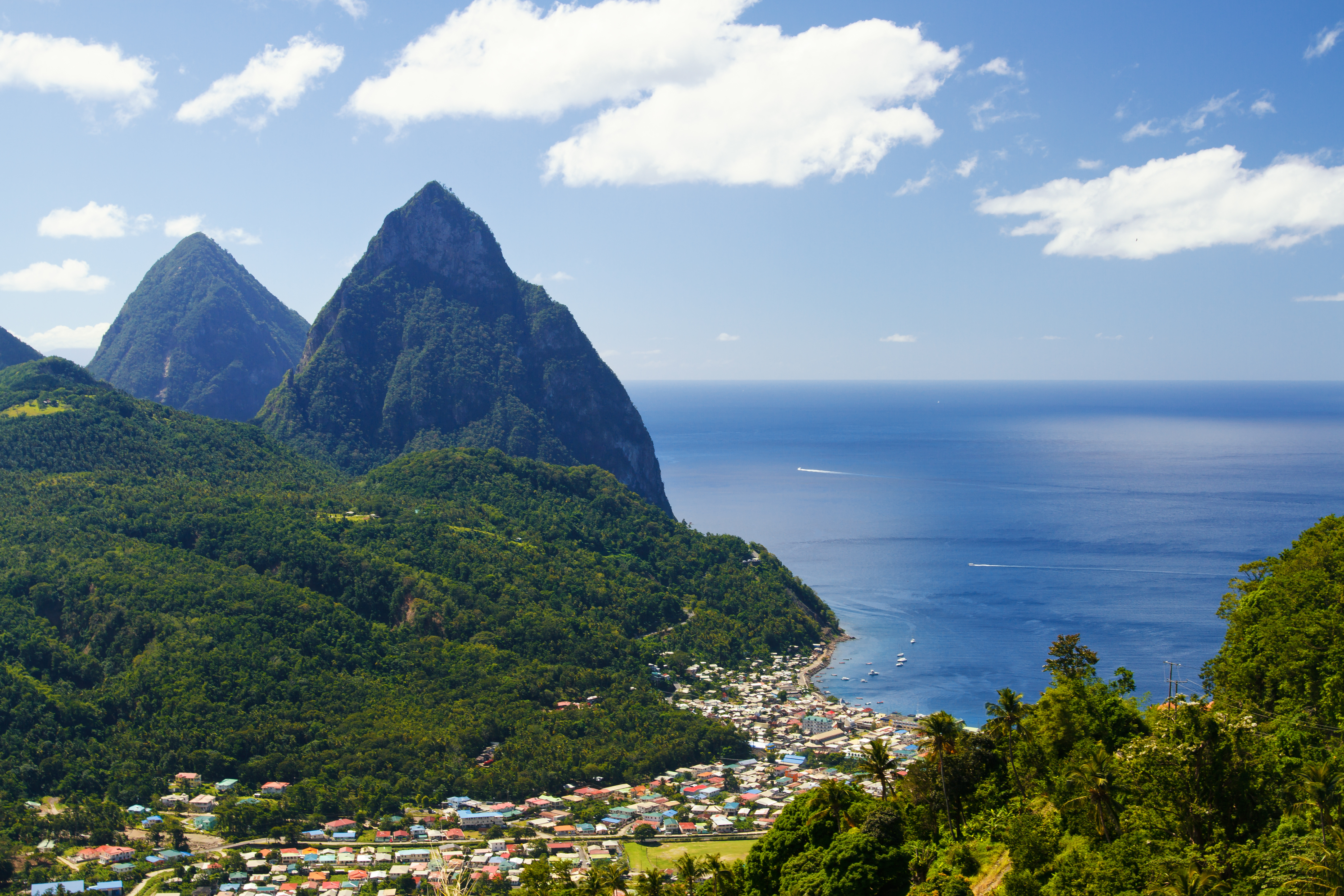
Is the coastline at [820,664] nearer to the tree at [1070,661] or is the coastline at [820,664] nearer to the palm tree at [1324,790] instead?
the tree at [1070,661]

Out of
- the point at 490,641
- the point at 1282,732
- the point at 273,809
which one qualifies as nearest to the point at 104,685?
the point at 273,809

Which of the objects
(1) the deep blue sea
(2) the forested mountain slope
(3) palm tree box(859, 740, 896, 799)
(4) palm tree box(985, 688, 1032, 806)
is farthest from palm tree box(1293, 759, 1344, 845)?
(2) the forested mountain slope

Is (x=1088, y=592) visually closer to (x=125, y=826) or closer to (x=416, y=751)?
(x=416, y=751)

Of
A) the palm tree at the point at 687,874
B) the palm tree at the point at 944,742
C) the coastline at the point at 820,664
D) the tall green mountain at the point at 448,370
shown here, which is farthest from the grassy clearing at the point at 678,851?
the tall green mountain at the point at 448,370

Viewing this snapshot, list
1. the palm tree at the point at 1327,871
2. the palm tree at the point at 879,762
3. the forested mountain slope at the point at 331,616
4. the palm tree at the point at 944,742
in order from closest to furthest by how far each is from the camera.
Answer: the palm tree at the point at 1327,871, the palm tree at the point at 879,762, the palm tree at the point at 944,742, the forested mountain slope at the point at 331,616

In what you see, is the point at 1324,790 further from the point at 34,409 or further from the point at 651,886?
the point at 34,409

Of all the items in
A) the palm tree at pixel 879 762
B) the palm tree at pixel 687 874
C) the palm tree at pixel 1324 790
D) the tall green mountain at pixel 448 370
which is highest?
the tall green mountain at pixel 448 370
